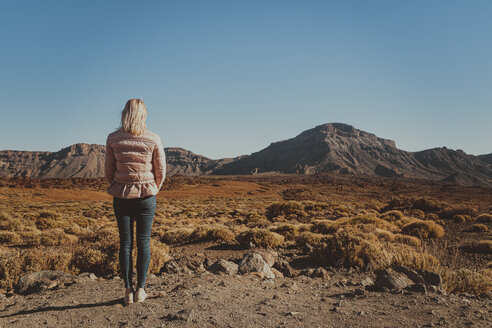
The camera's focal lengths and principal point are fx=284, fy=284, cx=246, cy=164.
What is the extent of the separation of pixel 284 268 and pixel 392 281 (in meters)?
2.47

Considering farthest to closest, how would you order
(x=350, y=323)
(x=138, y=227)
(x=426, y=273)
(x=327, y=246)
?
1. (x=327, y=246)
2. (x=426, y=273)
3. (x=138, y=227)
4. (x=350, y=323)

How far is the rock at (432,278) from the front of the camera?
4.38m

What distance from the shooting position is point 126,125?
3186mm

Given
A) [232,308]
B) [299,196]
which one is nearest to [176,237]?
[232,308]

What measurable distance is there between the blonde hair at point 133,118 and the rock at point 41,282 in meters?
2.93

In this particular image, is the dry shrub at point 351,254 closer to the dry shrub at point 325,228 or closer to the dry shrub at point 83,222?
the dry shrub at point 325,228

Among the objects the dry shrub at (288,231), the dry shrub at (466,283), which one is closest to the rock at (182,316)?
the dry shrub at (466,283)

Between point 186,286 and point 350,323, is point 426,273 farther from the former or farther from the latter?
point 186,286

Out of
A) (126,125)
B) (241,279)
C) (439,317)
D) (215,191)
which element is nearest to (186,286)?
(241,279)

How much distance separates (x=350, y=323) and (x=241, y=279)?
7.57ft

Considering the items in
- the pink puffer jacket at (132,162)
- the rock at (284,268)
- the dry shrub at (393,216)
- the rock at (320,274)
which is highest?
the pink puffer jacket at (132,162)

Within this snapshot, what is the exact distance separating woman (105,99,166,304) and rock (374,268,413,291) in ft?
11.5

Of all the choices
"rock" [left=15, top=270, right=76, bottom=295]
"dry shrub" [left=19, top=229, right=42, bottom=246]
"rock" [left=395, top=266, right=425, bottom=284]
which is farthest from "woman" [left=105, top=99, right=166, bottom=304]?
"dry shrub" [left=19, top=229, right=42, bottom=246]

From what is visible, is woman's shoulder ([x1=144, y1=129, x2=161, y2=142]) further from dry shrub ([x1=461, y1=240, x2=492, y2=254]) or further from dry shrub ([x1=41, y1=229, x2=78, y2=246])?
dry shrub ([x1=461, y1=240, x2=492, y2=254])
